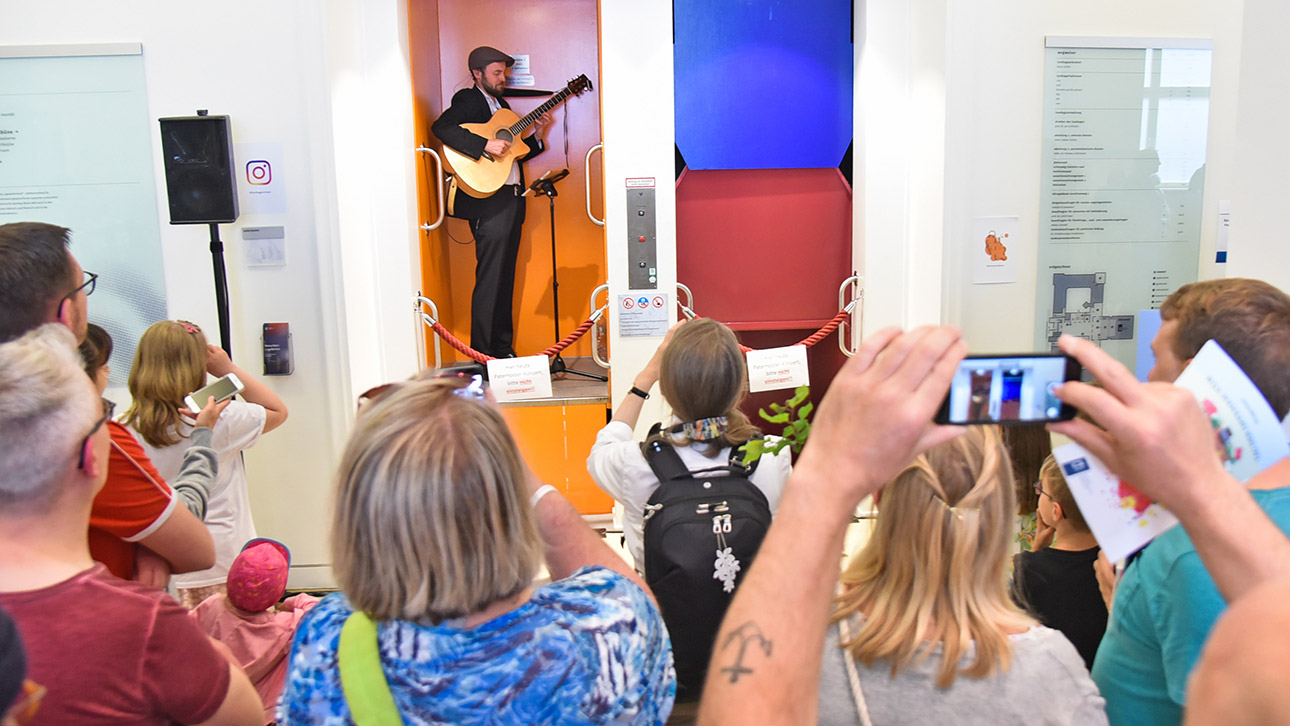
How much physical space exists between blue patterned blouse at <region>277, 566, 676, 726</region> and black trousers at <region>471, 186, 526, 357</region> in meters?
3.97

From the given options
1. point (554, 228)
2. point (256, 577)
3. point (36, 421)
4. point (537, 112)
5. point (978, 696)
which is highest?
point (537, 112)

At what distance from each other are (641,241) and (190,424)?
2.39m

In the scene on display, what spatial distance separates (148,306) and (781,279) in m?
3.33

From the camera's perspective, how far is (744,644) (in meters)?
0.66

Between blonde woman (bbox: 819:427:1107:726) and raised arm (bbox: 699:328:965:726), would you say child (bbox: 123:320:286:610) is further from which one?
raised arm (bbox: 699:328:965:726)

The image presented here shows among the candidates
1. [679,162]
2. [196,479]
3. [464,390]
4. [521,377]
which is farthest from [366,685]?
[679,162]

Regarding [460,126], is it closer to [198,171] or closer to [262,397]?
[198,171]

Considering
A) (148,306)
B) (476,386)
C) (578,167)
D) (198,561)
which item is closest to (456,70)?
(578,167)

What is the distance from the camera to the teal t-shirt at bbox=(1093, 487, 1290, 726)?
1049mm

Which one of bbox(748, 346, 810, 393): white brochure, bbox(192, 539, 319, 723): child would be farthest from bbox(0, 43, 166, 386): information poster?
bbox(748, 346, 810, 393): white brochure

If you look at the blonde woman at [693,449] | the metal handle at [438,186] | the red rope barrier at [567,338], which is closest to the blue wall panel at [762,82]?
the red rope barrier at [567,338]

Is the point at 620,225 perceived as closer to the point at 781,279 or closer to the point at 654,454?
the point at 781,279

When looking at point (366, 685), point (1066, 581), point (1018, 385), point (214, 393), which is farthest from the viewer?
point (214, 393)

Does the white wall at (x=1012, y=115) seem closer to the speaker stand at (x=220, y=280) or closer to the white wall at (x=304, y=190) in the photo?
the white wall at (x=304, y=190)
